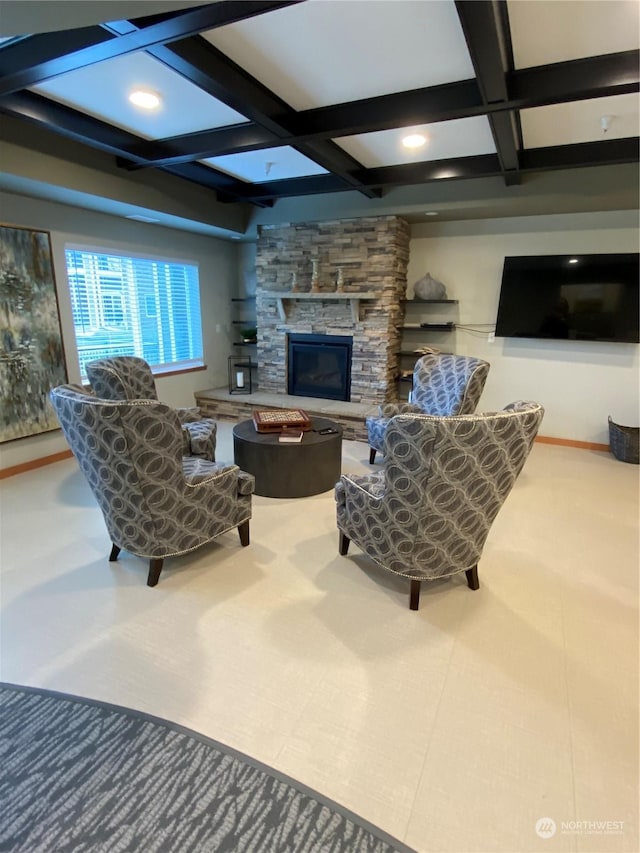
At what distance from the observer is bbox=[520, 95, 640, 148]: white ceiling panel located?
260cm

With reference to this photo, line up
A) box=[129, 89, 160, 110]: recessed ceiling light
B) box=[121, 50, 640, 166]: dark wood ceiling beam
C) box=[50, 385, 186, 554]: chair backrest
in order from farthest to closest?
1. box=[129, 89, 160, 110]: recessed ceiling light
2. box=[121, 50, 640, 166]: dark wood ceiling beam
3. box=[50, 385, 186, 554]: chair backrest

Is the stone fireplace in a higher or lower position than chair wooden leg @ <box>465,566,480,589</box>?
higher

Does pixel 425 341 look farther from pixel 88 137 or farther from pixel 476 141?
pixel 88 137

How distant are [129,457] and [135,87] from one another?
6.99 ft

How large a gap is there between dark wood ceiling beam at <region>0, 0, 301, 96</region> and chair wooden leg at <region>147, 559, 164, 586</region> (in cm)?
239

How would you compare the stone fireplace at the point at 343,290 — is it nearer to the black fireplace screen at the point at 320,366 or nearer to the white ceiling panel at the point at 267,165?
the black fireplace screen at the point at 320,366

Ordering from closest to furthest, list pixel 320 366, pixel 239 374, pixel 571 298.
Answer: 1. pixel 571 298
2. pixel 320 366
3. pixel 239 374

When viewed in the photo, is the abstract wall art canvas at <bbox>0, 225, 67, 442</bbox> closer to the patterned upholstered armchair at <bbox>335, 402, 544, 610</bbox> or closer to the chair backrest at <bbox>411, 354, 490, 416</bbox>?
the patterned upholstered armchair at <bbox>335, 402, 544, 610</bbox>

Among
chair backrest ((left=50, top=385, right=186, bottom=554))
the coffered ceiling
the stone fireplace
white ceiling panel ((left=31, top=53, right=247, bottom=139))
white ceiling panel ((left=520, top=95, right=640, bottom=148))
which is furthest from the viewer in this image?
the stone fireplace

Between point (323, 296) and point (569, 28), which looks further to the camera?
point (323, 296)

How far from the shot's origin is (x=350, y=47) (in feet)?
6.66

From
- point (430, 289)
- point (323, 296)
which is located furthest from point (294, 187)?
point (430, 289)

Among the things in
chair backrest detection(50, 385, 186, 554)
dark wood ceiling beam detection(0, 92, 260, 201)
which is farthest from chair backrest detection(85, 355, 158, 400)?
dark wood ceiling beam detection(0, 92, 260, 201)

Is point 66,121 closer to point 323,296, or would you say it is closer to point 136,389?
point 136,389
